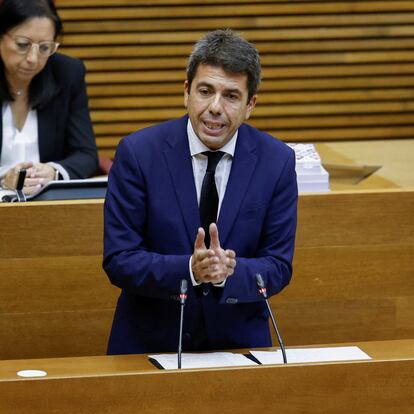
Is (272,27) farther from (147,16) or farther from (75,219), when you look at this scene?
(75,219)

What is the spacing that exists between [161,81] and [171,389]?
3242 mm

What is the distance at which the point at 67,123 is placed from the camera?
3.67 m

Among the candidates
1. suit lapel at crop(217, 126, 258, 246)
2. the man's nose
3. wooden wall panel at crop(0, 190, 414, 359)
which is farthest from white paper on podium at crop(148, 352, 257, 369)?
wooden wall panel at crop(0, 190, 414, 359)

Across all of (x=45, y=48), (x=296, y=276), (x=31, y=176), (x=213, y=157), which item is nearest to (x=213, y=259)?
(x=213, y=157)

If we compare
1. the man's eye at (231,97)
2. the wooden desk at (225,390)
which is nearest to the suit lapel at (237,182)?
the man's eye at (231,97)

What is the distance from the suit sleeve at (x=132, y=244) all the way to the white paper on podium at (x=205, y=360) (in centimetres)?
14

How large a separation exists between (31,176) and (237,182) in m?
1.08

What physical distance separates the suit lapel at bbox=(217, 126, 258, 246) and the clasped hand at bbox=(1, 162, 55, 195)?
943 millimetres

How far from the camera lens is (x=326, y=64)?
5.25 meters

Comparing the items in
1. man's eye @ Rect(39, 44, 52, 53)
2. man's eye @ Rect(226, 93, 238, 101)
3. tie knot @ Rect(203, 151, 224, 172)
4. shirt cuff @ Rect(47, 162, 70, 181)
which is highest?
man's eye @ Rect(39, 44, 52, 53)

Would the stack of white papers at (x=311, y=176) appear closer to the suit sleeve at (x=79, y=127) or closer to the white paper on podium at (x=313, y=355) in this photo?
the suit sleeve at (x=79, y=127)

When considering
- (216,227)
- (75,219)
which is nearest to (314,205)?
(75,219)

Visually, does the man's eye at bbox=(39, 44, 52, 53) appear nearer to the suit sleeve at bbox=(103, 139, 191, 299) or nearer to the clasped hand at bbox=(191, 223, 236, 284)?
the suit sleeve at bbox=(103, 139, 191, 299)

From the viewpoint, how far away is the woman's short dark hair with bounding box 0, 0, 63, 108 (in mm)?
3422
